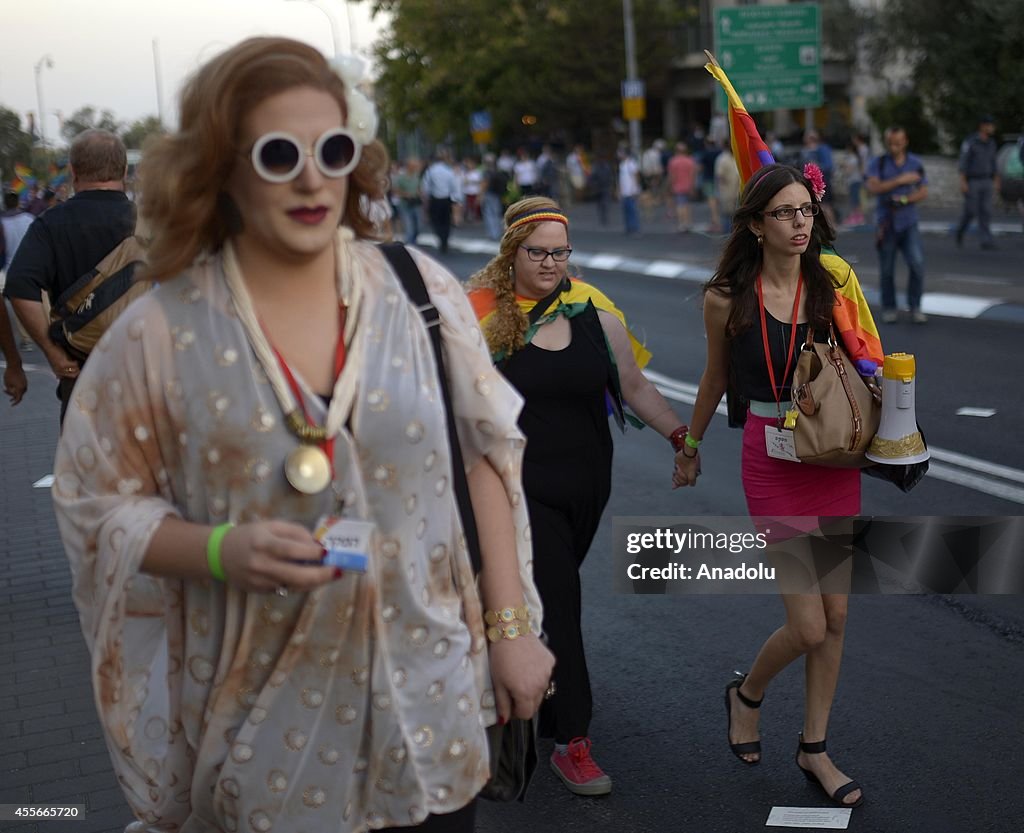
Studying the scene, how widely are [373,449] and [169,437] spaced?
33cm

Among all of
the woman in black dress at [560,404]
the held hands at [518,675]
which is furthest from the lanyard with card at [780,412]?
the held hands at [518,675]

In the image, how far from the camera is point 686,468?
4.86m

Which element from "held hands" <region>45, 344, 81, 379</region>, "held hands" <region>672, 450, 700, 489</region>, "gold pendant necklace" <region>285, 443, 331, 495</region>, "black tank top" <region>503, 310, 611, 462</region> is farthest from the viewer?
"held hands" <region>45, 344, 81, 379</region>

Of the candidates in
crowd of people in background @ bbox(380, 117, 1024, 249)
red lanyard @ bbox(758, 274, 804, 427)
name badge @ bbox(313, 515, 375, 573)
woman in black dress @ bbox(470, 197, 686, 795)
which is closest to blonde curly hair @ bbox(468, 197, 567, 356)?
woman in black dress @ bbox(470, 197, 686, 795)

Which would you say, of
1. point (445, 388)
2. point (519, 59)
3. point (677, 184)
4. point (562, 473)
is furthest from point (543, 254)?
point (519, 59)

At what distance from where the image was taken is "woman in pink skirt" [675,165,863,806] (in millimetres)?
4301

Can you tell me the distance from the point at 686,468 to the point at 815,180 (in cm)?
110

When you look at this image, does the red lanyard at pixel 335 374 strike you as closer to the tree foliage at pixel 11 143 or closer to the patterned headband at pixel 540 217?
the patterned headband at pixel 540 217

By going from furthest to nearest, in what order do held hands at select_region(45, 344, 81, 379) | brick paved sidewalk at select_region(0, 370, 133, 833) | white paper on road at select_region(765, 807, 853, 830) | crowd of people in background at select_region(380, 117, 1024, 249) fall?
crowd of people in background at select_region(380, 117, 1024, 249) → held hands at select_region(45, 344, 81, 379) → brick paved sidewalk at select_region(0, 370, 133, 833) → white paper on road at select_region(765, 807, 853, 830)

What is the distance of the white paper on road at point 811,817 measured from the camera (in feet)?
13.3

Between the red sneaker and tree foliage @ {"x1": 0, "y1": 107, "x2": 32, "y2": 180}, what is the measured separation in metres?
29.6

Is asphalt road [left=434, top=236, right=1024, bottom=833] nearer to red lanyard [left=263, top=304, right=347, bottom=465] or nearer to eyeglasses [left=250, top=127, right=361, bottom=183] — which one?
red lanyard [left=263, top=304, right=347, bottom=465]

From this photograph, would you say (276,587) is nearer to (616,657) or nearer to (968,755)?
(968,755)

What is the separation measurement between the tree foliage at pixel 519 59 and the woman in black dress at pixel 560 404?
41.3 metres
